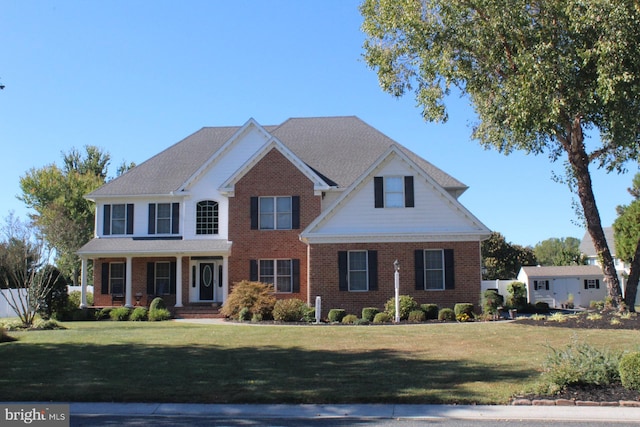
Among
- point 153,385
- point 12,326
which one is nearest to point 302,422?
point 153,385

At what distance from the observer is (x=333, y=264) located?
27422mm

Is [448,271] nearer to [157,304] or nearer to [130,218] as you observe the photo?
[157,304]

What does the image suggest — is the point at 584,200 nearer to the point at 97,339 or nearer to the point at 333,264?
the point at 333,264

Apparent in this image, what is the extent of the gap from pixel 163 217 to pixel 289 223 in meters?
7.22

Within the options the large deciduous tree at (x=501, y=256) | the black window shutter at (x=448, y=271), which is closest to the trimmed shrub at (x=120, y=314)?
the black window shutter at (x=448, y=271)

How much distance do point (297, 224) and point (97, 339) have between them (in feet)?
46.1

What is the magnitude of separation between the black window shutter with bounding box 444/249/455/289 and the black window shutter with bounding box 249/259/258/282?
927 cm

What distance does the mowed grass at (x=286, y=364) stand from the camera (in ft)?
34.8

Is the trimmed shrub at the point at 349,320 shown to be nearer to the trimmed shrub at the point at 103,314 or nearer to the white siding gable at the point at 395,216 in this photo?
the white siding gable at the point at 395,216

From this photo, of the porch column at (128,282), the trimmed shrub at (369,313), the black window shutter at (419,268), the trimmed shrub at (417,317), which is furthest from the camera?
the porch column at (128,282)

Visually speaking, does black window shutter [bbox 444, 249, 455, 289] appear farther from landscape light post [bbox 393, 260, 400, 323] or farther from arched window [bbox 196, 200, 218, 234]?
arched window [bbox 196, 200, 218, 234]

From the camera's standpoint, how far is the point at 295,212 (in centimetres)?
3042

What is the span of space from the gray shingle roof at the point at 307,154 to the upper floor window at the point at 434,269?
4.66 m

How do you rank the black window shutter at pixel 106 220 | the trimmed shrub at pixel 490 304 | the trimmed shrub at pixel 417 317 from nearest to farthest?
the trimmed shrub at pixel 417 317 < the trimmed shrub at pixel 490 304 < the black window shutter at pixel 106 220
